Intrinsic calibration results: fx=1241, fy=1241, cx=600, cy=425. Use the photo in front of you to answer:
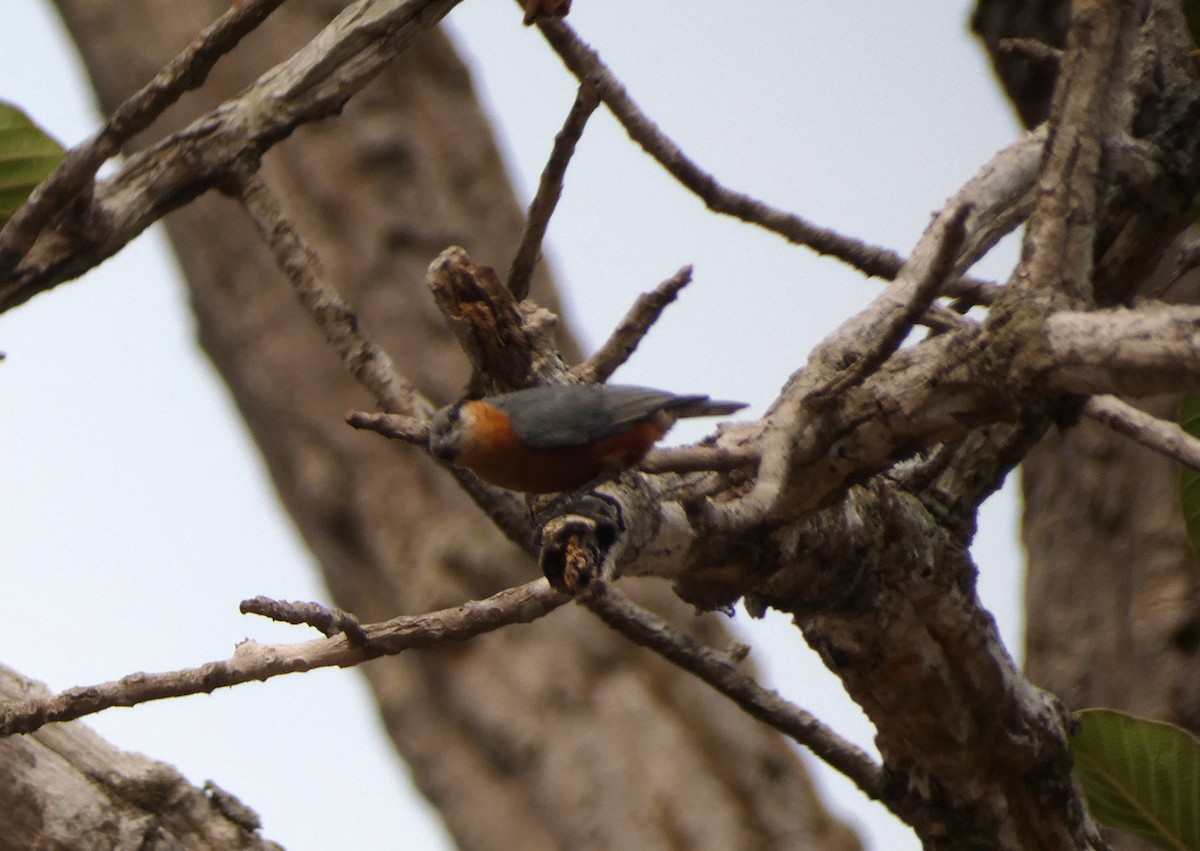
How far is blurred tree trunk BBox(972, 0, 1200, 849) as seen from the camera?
8.39 ft

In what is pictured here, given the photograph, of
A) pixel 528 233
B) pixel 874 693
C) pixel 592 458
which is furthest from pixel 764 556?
pixel 528 233

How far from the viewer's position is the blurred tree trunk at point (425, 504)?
13.2 ft

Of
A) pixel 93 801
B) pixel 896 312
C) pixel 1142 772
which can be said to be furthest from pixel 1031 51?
pixel 93 801

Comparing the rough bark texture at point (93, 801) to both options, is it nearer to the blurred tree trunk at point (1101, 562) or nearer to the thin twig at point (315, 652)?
the thin twig at point (315, 652)

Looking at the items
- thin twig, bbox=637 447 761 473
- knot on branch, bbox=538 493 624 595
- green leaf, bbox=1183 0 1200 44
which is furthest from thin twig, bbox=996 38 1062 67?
knot on branch, bbox=538 493 624 595

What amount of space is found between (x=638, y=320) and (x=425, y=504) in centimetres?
282

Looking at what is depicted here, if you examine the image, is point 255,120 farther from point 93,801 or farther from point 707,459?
point 93,801

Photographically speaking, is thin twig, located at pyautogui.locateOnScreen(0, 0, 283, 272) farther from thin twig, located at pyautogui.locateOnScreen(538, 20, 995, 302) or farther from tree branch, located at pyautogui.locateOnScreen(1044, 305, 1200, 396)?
tree branch, located at pyautogui.locateOnScreen(1044, 305, 1200, 396)

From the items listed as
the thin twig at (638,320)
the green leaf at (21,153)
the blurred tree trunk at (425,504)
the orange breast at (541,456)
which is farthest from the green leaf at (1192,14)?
the blurred tree trunk at (425,504)

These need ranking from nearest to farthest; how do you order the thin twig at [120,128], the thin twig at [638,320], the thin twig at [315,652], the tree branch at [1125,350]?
the tree branch at [1125,350] < the thin twig at [315,652] < the thin twig at [120,128] < the thin twig at [638,320]

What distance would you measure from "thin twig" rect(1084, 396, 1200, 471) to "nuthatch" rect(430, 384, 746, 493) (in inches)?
19.4

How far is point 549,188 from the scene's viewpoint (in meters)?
1.65

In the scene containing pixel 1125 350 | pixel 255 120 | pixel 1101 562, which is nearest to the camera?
pixel 1125 350

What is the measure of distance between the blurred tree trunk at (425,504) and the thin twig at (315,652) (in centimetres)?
284
